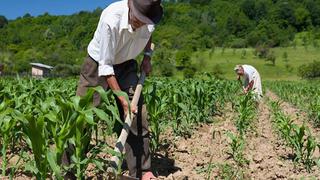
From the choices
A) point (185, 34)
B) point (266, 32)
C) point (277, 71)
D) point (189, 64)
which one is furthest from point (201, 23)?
point (277, 71)

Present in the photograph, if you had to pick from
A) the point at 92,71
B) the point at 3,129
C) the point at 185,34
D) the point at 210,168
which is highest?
the point at 185,34

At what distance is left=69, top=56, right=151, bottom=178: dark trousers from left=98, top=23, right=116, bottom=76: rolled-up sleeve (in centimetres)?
36

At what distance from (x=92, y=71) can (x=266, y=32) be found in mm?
90554

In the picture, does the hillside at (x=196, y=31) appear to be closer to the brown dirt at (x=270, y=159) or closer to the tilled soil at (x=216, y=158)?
the brown dirt at (x=270, y=159)

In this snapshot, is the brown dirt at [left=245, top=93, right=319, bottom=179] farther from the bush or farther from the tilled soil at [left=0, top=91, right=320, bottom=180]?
the bush

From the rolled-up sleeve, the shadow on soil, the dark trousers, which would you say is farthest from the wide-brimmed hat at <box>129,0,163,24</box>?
the shadow on soil

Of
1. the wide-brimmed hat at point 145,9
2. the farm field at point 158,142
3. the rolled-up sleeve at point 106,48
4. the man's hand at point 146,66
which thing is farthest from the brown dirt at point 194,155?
the wide-brimmed hat at point 145,9

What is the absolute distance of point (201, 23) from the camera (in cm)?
9688

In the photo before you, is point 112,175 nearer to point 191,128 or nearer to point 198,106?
point 191,128

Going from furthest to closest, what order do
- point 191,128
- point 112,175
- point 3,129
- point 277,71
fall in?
point 277,71
point 191,128
point 3,129
point 112,175

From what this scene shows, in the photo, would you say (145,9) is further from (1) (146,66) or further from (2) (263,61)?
A: (2) (263,61)

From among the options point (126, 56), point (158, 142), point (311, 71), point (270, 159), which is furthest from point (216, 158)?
point (311, 71)

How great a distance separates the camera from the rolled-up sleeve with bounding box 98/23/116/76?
129 inches

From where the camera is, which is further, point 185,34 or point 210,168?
point 185,34
